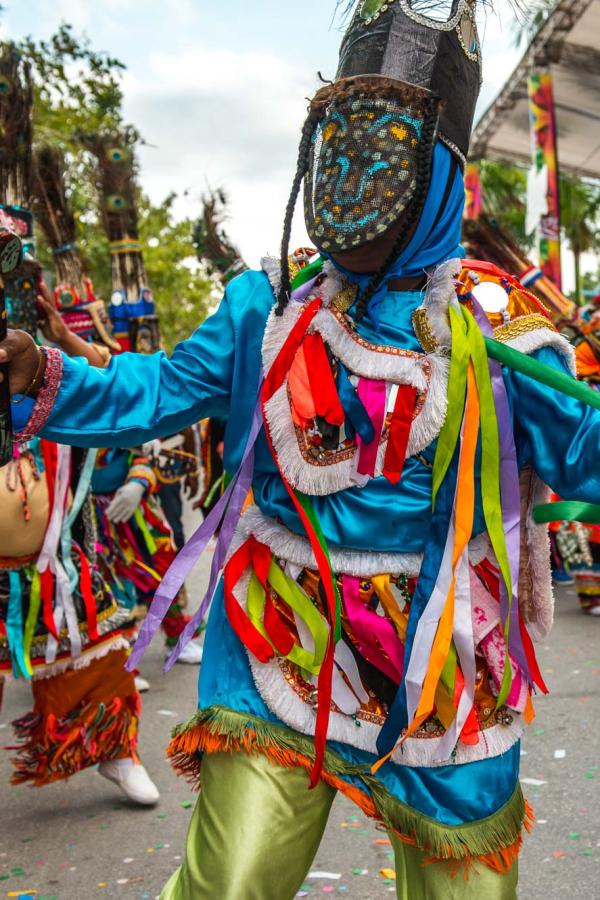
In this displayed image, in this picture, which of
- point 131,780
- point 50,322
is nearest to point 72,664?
point 131,780

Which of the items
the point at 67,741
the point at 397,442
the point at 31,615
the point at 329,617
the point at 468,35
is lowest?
the point at 67,741

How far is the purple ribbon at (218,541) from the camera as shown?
2.24 meters

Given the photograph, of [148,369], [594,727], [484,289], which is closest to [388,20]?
[484,289]

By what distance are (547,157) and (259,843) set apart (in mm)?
11871

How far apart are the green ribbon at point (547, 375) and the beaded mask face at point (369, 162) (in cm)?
35

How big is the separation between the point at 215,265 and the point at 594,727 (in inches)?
152

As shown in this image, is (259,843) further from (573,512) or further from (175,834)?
(175,834)

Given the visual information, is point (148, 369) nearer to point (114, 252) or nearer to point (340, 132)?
point (340, 132)

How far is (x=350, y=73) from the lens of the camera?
7.47 feet

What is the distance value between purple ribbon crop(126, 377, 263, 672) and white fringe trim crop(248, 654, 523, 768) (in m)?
0.27

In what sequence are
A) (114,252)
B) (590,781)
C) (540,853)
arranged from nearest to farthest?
(540,853) < (590,781) < (114,252)

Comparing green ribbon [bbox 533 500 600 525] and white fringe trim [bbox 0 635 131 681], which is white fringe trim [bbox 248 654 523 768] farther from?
white fringe trim [bbox 0 635 131 681]

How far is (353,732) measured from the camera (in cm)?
213

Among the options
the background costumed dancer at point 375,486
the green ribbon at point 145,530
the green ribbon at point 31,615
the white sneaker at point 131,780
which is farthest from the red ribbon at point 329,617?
the green ribbon at point 145,530
